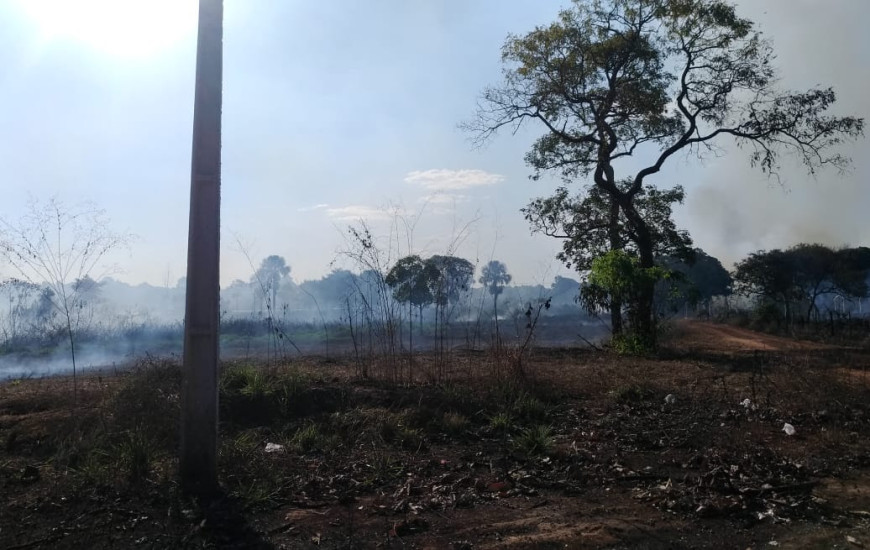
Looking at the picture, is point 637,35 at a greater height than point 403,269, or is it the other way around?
point 637,35

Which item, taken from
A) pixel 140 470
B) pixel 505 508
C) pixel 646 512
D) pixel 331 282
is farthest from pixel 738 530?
pixel 331 282

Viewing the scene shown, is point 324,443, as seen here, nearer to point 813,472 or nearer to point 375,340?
point 375,340

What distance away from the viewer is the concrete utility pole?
4.65 m

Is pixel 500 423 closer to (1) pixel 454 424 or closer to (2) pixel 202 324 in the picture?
(1) pixel 454 424

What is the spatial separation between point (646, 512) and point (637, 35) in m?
15.9

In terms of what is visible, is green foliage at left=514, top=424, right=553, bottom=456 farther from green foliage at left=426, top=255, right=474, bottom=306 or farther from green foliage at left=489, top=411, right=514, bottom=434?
green foliage at left=426, top=255, right=474, bottom=306

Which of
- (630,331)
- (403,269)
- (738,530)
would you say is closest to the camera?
(738,530)

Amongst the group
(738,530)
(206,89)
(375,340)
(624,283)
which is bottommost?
(738,530)

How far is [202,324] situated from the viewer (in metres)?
4.66

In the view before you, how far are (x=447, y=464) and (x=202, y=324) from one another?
2.38 meters

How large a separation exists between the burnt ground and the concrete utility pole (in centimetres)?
26

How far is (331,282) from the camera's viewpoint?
45.9ft

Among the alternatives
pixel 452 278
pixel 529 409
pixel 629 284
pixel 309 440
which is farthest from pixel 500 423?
pixel 629 284

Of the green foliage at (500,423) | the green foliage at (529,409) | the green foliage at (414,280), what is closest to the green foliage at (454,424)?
the green foliage at (500,423)
